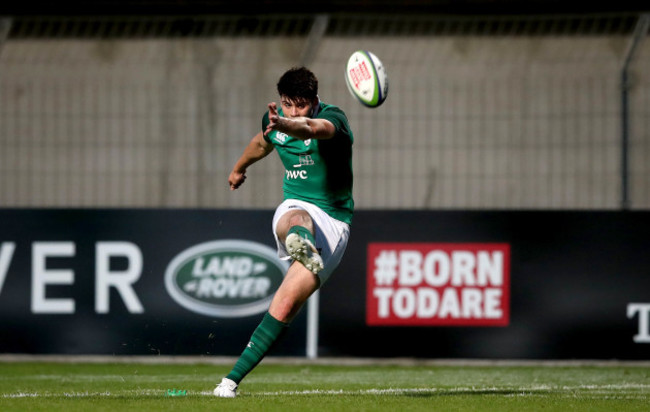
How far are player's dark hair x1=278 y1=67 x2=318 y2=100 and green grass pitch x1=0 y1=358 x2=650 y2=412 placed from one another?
64.4 inches

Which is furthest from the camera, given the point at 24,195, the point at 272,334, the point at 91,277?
the point at 24,195

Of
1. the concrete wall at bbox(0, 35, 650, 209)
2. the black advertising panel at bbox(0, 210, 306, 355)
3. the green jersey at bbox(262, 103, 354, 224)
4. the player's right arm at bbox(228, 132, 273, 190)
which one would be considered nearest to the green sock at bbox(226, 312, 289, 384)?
the green jersey at bbox(262, 103, 354, 224)

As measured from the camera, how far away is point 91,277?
29.5 feet

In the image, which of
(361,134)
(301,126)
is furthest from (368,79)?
(361,134)

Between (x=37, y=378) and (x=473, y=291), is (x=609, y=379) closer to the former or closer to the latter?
(x=473, y=291)

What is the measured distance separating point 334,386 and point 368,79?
7.32 feet

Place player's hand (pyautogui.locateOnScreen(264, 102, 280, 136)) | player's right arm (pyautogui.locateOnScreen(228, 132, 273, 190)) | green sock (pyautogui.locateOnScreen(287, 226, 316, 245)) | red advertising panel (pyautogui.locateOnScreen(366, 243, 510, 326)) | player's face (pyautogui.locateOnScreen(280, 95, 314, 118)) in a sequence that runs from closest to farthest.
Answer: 1. player's hand (pyautogui.locateOnScreen(264, 102, 280, 136))
2. green sock (pyautogui.locateOnScreen(287, 226, 316, 245))
3. player's face (pyautogui.locateOnScreen(280, 95, 314, 118))
4. player's right arm (pyautogui.locateOnScreen(228, 132, 273, 190))
5. red advertising panel (pyautogui.locateOnScreen(366, 243, 510, 326))

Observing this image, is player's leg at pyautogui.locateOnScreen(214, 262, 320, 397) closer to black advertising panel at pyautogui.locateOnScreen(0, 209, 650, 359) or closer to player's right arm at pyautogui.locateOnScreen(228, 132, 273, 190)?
player's right arm at pyautogui.locateOnScreen(228, 132, 273, 190)

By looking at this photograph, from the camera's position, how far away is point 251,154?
6.30m

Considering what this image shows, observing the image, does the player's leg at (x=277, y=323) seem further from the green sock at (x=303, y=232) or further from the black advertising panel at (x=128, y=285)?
the black advertising panel at (x=128, y=285)

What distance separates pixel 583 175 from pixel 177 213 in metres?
3.58

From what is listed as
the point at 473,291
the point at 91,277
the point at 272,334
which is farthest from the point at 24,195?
the point at 272,334

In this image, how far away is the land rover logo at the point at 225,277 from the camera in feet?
29.6

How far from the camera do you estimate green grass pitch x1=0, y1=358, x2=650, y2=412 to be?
18.2 ft
